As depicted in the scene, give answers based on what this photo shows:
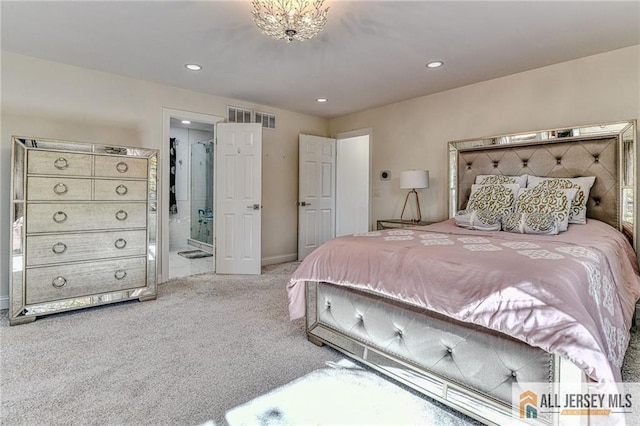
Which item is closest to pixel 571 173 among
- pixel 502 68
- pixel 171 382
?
pixel 502 68

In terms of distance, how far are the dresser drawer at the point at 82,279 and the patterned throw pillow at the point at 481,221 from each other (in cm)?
314

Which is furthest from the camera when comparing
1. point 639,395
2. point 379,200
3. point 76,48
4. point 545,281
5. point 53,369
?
point 379,200

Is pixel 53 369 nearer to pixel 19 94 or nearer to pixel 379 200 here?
pixel 19 94

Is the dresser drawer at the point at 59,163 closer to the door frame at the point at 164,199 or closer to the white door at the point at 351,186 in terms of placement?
the door frame at the point at 164,199

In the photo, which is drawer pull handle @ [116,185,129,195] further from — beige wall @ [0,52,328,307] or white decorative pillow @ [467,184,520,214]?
white decorative pillow @ [467,184,520,214]

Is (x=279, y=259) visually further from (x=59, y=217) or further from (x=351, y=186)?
(x=59, y=217)

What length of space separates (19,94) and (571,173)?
17.1ft

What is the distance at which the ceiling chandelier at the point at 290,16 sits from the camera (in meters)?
2.02

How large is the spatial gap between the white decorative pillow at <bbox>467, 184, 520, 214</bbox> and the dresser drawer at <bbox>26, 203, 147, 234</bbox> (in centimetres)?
328

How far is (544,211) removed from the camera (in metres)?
2.60

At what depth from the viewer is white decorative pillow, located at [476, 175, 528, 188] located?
3.11 metres

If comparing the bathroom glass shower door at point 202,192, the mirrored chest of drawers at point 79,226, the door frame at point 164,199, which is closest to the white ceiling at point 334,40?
the door frame at point 164,199

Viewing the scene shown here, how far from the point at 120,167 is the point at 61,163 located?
17.5 inches

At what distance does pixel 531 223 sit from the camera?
2.50m
